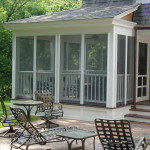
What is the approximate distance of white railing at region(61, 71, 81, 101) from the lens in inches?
454

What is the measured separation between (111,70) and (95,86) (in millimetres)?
809

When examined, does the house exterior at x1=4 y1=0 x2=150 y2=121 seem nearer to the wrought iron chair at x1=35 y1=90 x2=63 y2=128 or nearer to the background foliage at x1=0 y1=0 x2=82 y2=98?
the wrought iron chair at x1=35 y1=90 x2=63 y2=128

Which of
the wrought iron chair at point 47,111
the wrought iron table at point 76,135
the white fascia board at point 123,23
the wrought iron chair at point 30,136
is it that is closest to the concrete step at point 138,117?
the wrought iron chair at point 47,111

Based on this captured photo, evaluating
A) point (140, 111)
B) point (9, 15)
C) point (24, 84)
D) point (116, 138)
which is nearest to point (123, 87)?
point (140, 111)

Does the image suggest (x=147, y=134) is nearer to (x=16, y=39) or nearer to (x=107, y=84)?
(x=107, y=84)

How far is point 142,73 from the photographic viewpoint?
1267 cm

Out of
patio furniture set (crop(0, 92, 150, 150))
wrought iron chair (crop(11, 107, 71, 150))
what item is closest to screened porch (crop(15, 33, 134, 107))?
patio furniture set (crop(0, 92, 150, 150))

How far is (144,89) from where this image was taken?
1280cm

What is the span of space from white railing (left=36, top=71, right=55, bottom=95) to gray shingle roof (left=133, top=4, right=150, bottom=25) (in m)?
3.43

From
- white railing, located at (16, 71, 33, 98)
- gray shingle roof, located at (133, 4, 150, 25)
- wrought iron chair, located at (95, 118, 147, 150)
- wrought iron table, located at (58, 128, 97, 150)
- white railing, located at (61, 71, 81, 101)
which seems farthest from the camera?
white railing, located at (16, 71, 33, 98)

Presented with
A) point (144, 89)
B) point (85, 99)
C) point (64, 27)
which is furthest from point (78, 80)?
point (144, 89)

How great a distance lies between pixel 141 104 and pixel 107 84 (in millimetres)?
1680

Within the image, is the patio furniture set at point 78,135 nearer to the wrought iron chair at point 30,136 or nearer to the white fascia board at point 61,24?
the wrought iron chair at point 30,136

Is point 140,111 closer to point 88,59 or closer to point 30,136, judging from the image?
point 88,59
